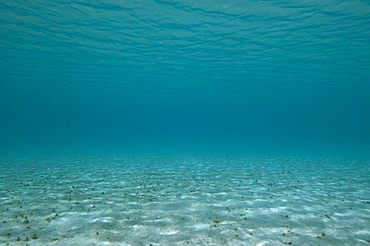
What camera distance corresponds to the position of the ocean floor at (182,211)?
16.0ft

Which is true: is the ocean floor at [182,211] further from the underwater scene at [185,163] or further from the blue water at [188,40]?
the blue water at [188,40]

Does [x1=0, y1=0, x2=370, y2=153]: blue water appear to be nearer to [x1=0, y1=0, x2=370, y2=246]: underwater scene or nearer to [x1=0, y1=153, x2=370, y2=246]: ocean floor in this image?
[x1=0, y1=0, x2=370, y2=246]: underwater scene

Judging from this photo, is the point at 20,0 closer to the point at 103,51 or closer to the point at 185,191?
the point at 103,51

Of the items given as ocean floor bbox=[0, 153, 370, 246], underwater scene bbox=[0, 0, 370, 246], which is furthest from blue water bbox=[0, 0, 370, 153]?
ocean floor bbox=[0, 153, 370, 246]

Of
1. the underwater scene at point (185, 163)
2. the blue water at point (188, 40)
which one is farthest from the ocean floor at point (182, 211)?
the blue water at point (188, 40)

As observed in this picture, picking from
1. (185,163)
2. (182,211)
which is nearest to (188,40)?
(185,163)

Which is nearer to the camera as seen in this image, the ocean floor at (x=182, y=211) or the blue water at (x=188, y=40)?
the ocean floor at (x=182, y=211)

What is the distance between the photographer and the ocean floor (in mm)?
4867

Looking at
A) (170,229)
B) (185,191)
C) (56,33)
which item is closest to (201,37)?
(56,33)

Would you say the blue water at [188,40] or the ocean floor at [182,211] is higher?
the blue water at [188,40]

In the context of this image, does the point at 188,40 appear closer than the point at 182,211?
No

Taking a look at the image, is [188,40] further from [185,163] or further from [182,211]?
[182,211]

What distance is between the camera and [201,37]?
18.4 m

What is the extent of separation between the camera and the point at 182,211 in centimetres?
657
